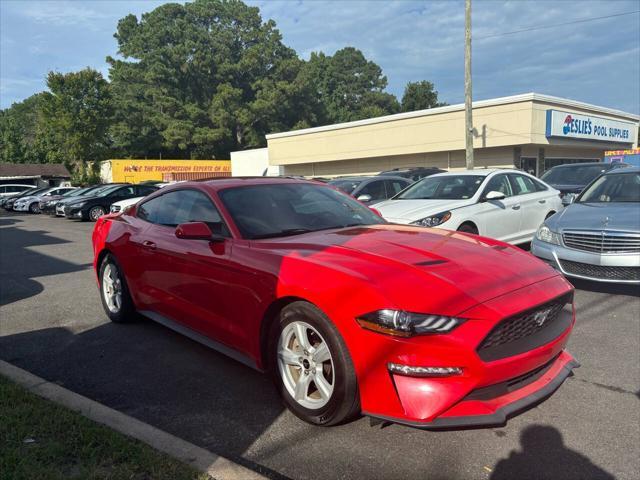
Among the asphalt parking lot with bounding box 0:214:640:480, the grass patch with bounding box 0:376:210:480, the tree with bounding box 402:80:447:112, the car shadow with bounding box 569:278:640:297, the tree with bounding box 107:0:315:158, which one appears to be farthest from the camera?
the tree with bounding box 402:80:447:112

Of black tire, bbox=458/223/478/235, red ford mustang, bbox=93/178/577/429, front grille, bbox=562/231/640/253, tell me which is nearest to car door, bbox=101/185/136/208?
black tire, bbox=458/223/478/235

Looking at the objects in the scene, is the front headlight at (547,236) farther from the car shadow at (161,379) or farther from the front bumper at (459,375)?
the car shadow at (161,379)

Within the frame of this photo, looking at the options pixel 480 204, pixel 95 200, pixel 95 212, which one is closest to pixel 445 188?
pixel 480 204

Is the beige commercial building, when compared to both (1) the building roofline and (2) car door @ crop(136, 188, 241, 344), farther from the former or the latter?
(2) car door @ crop(136, 188, 241, 344)

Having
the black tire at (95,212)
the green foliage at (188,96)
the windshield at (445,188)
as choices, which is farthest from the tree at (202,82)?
the windshield at (445,188)

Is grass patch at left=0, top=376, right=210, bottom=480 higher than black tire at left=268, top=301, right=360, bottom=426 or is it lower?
lower

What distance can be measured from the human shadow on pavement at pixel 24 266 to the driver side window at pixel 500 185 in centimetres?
697

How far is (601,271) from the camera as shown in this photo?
592cm

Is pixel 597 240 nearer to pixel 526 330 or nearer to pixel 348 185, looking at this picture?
pixel 526 330

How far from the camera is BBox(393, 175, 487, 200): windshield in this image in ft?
27.7

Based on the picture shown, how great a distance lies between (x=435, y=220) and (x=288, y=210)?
3.90m

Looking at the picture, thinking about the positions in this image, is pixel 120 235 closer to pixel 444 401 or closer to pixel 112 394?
pixel 112 394

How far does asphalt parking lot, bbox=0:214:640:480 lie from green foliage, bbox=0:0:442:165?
42769 millimetres

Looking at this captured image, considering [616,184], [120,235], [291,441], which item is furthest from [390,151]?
[291,441]
